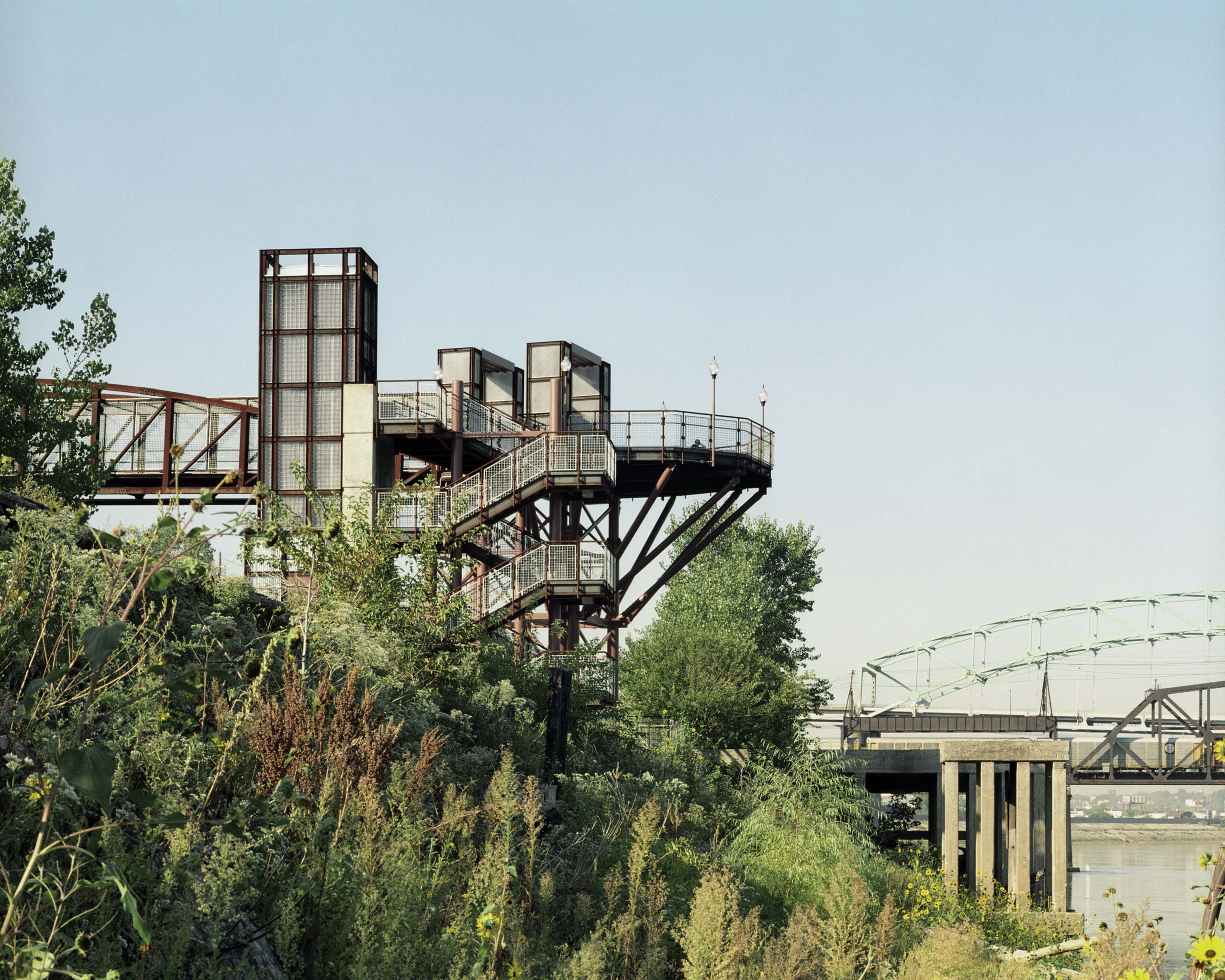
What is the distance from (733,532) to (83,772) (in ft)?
196

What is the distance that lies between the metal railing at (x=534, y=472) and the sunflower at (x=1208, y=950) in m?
26.2

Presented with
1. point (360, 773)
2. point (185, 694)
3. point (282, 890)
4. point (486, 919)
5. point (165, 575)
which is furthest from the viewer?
point (360, 773)

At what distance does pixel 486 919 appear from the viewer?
599cm

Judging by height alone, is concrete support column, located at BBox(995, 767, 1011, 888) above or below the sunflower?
below

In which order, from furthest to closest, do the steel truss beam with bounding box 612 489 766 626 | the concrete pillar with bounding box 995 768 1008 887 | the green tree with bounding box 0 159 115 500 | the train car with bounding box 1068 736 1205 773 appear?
1. the train car with bounding box 1068 736 1205 773
2. the steel truss beam with bounding box 612 489 766 626
3. the concrete pillar with bounding box 995 768 1008 887
4. the green tree with bounding box 0 159 115 500

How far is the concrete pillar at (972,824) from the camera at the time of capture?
94.5 ft

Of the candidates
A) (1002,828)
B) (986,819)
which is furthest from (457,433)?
(1002,828)

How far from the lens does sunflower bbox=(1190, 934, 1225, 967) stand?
12.8 ft

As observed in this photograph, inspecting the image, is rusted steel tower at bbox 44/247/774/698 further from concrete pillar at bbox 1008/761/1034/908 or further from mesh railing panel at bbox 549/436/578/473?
concrete pillar at bbox 1008/761/1034/908

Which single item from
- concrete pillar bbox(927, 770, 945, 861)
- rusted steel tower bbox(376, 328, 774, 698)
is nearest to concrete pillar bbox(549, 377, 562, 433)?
rusted steel tower bbox(376, 328, 774, 698)

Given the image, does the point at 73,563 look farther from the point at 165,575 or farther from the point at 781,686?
the point at 781,686

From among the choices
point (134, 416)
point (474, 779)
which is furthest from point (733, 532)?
point (474, 779)

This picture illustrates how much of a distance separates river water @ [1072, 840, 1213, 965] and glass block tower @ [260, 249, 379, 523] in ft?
68.7

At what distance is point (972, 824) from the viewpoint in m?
30.3
